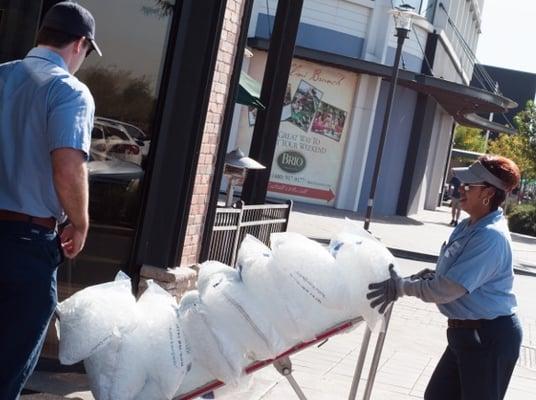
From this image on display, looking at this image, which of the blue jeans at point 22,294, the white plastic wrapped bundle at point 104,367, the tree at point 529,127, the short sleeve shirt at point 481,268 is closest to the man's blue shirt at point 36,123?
the blue jeans at point 22,294

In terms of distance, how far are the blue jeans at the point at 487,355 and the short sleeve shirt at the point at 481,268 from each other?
0.23 feet

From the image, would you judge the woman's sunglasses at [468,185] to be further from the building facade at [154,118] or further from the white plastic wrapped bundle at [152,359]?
the building facade at [154,118]

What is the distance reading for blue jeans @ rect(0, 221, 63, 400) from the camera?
4031 millimetres

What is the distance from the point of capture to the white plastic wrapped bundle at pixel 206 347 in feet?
14.9

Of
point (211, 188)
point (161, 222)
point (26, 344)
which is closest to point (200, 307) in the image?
point (26, 344)

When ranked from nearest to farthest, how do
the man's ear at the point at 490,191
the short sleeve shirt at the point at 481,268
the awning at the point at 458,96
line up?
the short sleeve shirt at the point at 481,268, the man's ear at the point at 490,191, the awning at the point at 458,96

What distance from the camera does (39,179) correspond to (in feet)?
13.6

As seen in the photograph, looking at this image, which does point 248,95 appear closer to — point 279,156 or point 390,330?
point 390,330

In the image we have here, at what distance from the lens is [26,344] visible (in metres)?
4.09

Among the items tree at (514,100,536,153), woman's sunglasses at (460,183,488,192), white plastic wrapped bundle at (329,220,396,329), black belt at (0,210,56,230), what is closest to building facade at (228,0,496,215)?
tree at (514,100,536,153)

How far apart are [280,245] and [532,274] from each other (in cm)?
1938

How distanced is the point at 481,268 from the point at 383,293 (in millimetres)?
615

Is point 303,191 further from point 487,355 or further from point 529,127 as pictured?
point 487,355

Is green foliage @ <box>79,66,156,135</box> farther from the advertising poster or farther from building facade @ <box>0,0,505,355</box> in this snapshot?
the advertising poster
